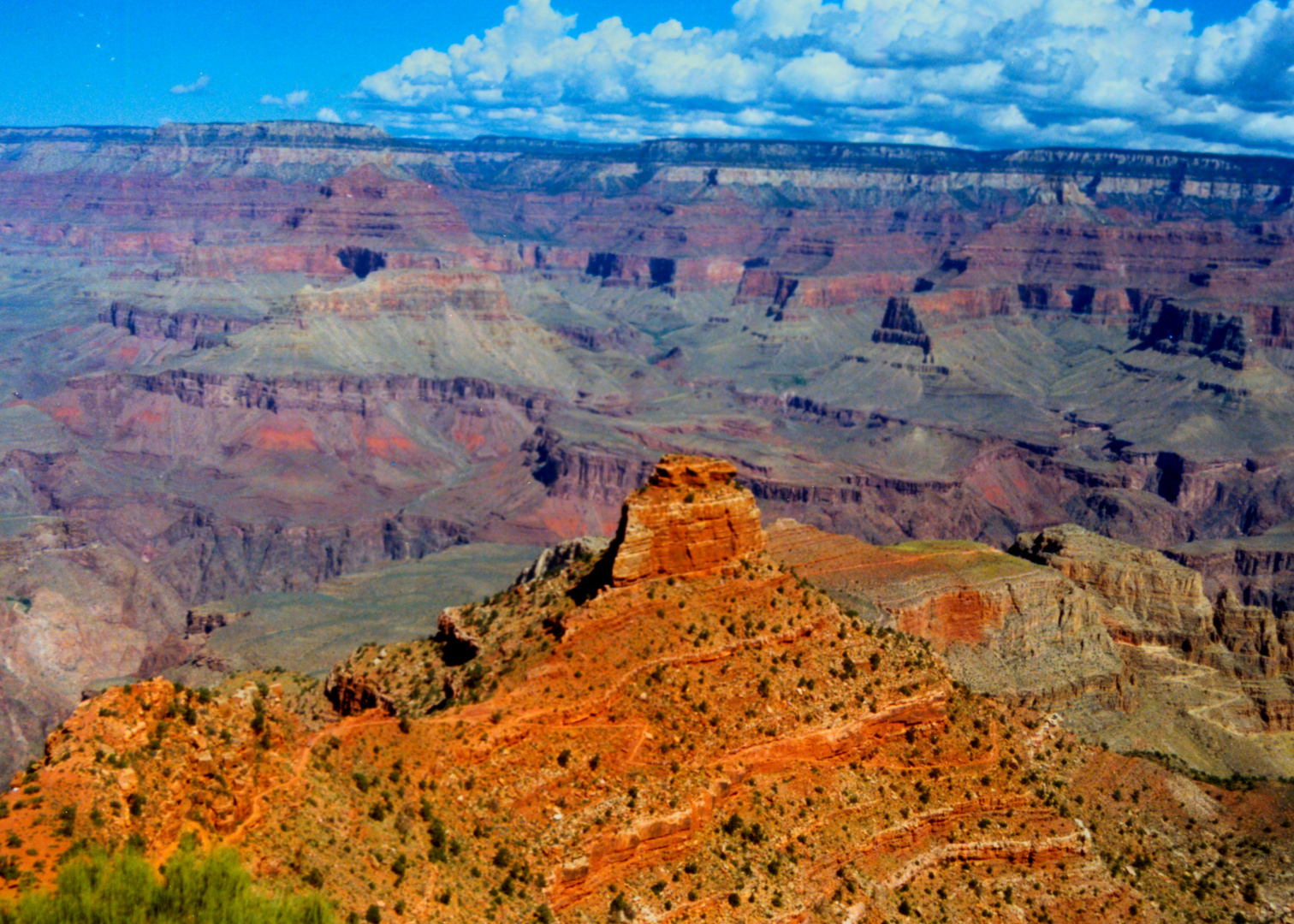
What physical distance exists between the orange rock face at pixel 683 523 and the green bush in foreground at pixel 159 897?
43.4ft

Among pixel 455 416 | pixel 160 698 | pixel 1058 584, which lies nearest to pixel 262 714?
pixel 160 698

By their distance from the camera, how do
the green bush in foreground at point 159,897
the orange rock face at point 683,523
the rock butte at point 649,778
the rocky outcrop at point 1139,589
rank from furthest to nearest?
the rocky outcrop at point 1139,589 < the orange rock face at point 683,523 < the rock butte at point 649,778 < the green bush in foreground at point 159,897

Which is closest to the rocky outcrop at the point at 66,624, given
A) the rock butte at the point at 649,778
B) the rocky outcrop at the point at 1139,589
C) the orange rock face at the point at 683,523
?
the rock butte at the point at 649,778

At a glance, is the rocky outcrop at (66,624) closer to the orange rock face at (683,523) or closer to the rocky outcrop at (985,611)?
the rocky outcrop at (985,611)

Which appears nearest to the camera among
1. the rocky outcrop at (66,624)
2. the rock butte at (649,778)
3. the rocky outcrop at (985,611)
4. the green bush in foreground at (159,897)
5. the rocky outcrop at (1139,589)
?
the green bush in foreground at (159,897)

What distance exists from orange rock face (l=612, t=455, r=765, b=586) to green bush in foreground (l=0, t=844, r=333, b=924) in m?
13.2

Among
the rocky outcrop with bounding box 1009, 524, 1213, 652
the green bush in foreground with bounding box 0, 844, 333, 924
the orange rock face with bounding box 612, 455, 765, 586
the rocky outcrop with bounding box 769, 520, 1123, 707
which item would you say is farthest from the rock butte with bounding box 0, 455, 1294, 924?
the rocky outcrop with bounding box 1009, 524, 1213, 652

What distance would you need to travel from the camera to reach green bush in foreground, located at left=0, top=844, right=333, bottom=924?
1705 centimetres

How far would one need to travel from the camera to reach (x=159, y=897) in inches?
714

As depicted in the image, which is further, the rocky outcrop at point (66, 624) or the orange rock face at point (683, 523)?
the rocky outcrop at point (66, 624)

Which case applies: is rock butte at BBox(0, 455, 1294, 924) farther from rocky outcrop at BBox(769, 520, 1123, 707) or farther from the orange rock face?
rocky outcrop at BBox(769, 520, 1123, 707)

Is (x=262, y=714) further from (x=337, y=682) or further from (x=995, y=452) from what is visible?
(x=995, y=452)

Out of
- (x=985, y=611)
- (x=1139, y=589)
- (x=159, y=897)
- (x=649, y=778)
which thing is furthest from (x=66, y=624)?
(x=159, y=897)

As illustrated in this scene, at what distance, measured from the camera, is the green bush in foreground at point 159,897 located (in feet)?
55.9
